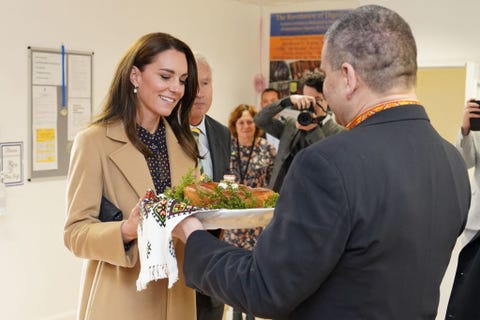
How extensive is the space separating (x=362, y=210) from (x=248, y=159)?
402 cm

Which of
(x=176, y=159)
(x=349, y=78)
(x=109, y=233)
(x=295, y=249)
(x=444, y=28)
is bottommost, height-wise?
(x=109, y=233)

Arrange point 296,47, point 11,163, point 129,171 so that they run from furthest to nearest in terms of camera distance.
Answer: point 296,47, point 11,163, point 129,171

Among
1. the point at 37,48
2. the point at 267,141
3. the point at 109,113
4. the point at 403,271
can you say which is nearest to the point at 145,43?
the point at 109,113

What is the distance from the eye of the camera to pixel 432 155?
131 centimetres

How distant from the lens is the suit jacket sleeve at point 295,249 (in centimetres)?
119

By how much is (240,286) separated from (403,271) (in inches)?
13.1

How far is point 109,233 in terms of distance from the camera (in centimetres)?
190

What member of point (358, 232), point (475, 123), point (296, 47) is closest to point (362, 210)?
point (358, 232)

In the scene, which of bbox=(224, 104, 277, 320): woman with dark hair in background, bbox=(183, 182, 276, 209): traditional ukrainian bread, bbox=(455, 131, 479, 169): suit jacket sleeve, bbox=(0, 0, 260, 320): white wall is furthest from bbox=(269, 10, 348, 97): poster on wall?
bbox=(183, 182, 276, 209): traditional ukrainian bread

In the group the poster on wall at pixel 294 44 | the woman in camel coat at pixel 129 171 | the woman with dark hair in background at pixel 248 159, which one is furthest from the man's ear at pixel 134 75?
the poster on wall at pixel 294 44

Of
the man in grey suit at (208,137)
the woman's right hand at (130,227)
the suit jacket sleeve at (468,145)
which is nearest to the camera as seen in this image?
the woman's right hand at (130,227)

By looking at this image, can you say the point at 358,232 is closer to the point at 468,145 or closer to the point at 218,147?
the point at 218,147

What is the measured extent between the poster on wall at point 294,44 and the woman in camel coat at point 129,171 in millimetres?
3874

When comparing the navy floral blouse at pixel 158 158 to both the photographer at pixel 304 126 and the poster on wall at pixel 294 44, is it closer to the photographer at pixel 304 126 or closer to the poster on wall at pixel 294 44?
the photographer at pixel 304 126
